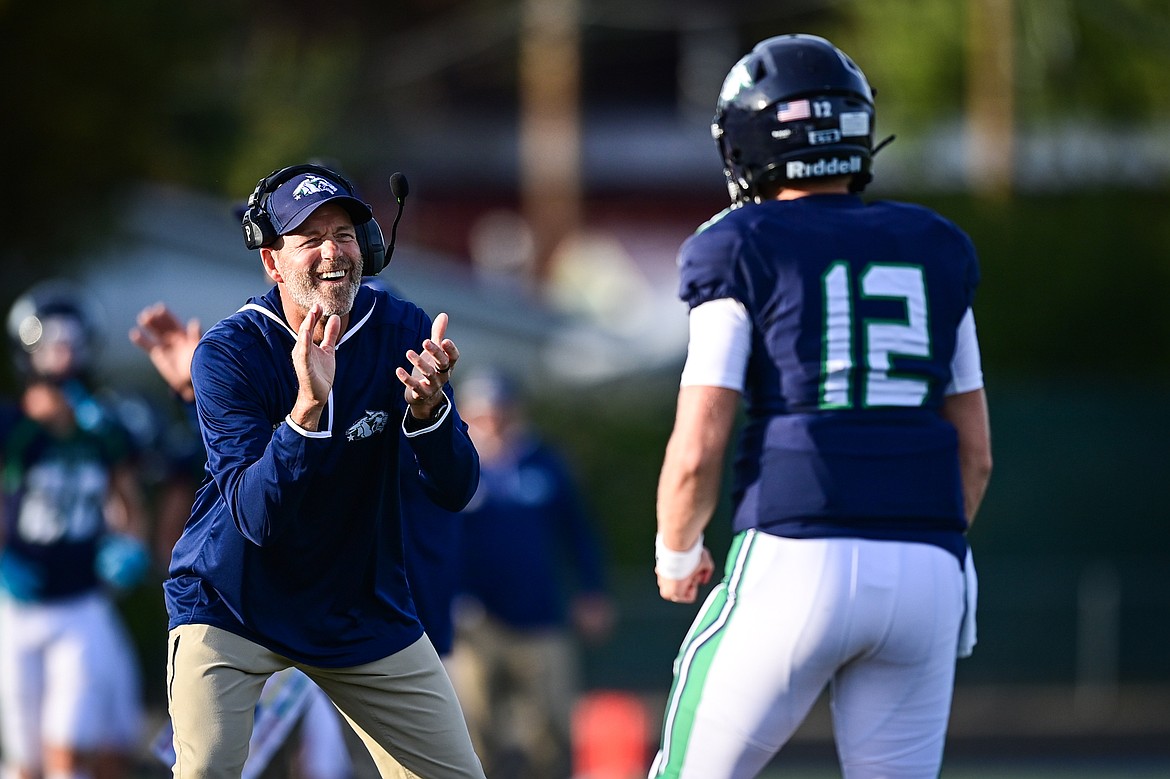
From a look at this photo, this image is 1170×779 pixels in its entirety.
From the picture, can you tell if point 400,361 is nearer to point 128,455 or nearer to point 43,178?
point 128,455

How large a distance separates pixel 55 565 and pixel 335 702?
352 cm

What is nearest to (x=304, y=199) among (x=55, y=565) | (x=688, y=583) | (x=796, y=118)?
(x=796, y=118)

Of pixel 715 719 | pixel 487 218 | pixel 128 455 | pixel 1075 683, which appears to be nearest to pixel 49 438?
pixel 128 455

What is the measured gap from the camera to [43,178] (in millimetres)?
14055

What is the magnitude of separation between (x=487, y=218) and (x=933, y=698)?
3581 centimetres

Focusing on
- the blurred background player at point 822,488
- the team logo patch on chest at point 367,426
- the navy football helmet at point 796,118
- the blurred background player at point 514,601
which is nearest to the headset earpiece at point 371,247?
the team logo patch on chest at point 367,426

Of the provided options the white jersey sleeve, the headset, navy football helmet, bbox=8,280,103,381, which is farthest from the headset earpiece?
navy football helmet, bbox=8,280,103,381

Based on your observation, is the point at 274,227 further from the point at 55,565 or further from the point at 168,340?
the point at 55,565

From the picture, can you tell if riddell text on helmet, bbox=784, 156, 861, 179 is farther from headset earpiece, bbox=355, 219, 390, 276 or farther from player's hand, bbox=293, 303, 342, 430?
player's hand, bbox=293, 303, 342, 430

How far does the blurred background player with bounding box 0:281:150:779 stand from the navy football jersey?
432cm

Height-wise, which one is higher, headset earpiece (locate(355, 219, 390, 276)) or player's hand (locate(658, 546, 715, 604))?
headset earpiece (locate(355, 219, 390, 276))

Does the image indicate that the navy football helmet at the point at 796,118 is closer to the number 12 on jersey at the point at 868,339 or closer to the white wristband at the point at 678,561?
the number 12 on jersey at the point at 868,339

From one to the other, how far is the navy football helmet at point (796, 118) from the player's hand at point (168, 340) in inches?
75.3

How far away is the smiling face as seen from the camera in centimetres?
447
